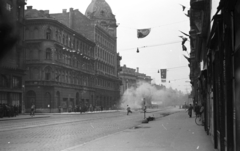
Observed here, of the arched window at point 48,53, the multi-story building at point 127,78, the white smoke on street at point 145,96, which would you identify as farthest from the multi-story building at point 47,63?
the multi-story building at point 127,78

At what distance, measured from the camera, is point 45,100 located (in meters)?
58.3

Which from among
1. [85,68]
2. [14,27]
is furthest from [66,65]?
[14,27]

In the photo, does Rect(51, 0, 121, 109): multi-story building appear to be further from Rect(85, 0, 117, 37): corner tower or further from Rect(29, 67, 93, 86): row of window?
Rect(29, 67, 93, 86): row of window

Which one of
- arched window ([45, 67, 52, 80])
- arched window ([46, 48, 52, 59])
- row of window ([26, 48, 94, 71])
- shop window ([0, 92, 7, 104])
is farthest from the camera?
arched window ([46, 48, 52, 59])

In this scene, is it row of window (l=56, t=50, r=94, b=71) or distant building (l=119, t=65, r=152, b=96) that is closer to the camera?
row of window (l=56, t=50, r=94, b=71)

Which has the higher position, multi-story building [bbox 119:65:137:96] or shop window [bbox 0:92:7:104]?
multi-story building [bbox 119:65:137:96]

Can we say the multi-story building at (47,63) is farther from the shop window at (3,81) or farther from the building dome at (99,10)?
the building dome at (99,10)

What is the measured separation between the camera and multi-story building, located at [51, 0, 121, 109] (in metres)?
82.9

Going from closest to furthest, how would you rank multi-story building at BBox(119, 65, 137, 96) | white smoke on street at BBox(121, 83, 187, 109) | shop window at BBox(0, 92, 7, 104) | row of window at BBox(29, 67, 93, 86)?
shop window at BBox(0, 92, 7, 104) → row of window at BBox(29, 67, 93, 86) → white smoke on street at BBox(121, 83, 187, 109) → multi-story building at BBox(119, 65, 137, 96)

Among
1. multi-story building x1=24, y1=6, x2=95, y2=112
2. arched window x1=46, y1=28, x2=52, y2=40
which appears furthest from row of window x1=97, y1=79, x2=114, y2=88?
arched window x1=46, y1=28, x2=52, y2=40

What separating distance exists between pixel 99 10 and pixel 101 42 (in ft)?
39.8

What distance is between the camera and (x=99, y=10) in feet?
313

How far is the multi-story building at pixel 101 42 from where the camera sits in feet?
272

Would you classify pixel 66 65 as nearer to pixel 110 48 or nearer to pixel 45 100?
pixel 45 100
